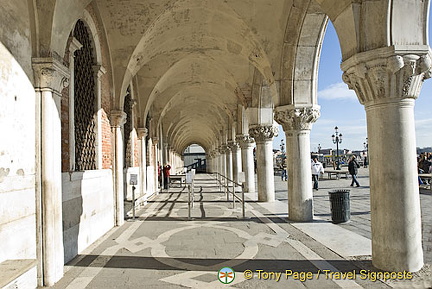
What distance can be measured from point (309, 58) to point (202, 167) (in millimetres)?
57092

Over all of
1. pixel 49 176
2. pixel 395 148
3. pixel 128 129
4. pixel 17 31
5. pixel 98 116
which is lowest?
pixel 49 176

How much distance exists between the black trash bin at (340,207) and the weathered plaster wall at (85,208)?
17.2 feet

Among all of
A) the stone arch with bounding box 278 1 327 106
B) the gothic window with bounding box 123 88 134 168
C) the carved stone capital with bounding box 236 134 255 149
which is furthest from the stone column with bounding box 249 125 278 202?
the gothic window with bounding box 123 88 134 168

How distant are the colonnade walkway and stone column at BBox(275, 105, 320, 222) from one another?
39cm

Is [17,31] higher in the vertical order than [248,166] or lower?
higher

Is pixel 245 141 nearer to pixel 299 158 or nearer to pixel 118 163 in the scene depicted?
pixel 299 158

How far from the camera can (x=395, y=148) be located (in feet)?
13.6

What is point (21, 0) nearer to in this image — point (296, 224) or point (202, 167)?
point (296, 224)

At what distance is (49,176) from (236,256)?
3.06 m

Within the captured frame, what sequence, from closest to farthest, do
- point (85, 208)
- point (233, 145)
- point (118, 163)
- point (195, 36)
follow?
point (85, 208), point (118, 163), point (195, 36), point (233, 145)

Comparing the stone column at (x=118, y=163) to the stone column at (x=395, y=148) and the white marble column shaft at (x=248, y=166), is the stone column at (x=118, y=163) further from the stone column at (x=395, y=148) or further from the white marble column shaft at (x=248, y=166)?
the white marble column shaft at (x=248, y=166)

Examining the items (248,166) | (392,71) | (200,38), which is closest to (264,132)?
(248,166)

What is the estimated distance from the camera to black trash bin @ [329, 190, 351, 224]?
7.07 m

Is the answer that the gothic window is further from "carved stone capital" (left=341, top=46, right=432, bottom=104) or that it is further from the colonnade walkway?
"carved stone capital" (left=341, top=46, right=432, bottom=104)
